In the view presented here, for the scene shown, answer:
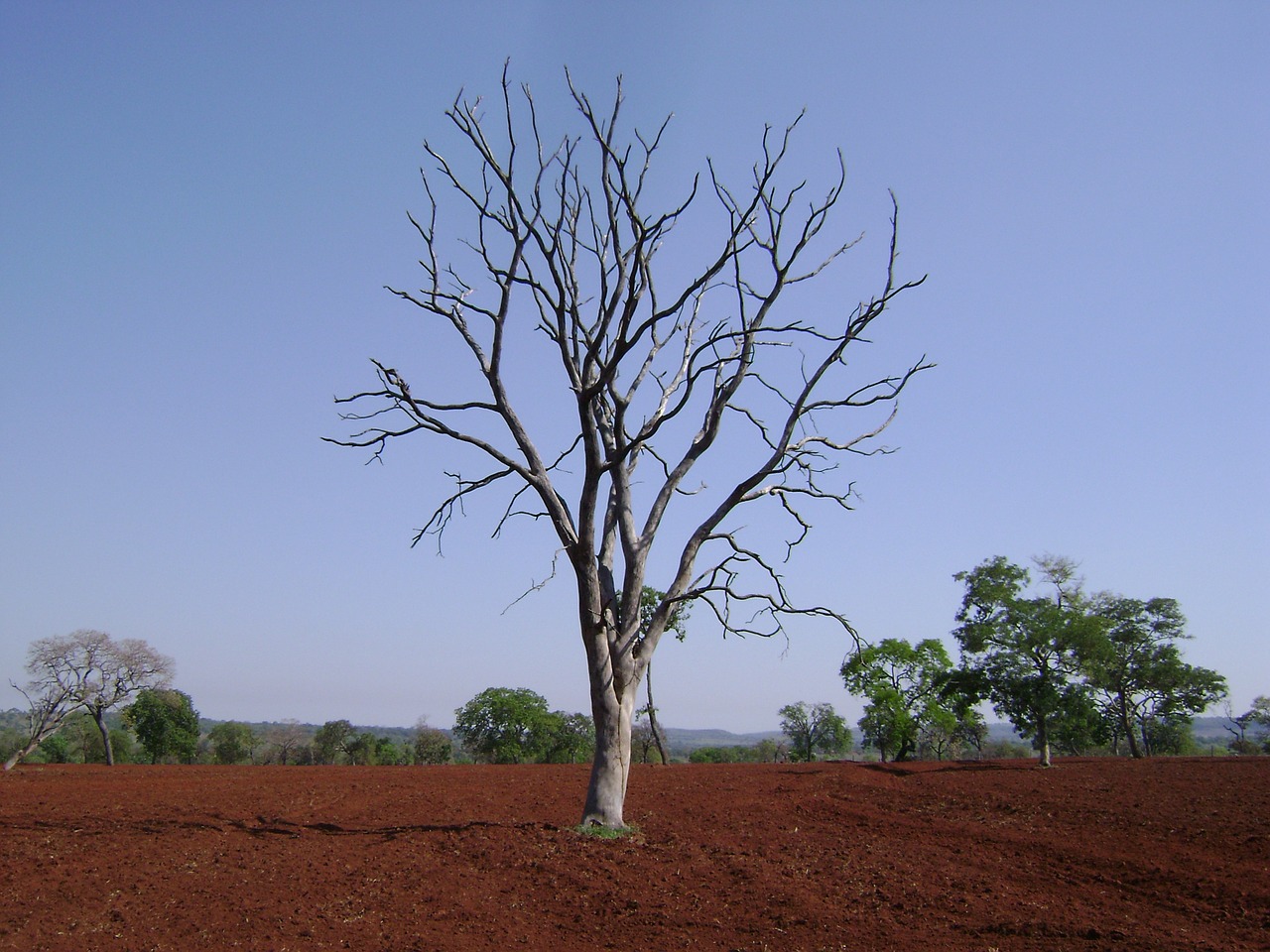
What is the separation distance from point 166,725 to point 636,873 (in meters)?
44.1

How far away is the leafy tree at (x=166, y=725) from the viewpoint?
1626 inches

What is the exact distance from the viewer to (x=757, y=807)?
11.9 metres

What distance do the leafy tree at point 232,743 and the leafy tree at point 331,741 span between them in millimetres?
5998

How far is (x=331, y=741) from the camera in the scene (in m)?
51.3

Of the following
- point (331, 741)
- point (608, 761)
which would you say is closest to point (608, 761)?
point (608, 761)

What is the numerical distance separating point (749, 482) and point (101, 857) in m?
8.31

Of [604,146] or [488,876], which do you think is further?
[604,146]

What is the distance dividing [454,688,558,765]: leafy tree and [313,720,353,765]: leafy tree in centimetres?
1494

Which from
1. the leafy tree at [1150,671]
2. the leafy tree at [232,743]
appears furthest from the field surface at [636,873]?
the leafy tree at [232,743]

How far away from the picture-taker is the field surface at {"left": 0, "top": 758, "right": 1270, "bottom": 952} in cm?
608

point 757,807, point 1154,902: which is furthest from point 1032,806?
point 1154,902

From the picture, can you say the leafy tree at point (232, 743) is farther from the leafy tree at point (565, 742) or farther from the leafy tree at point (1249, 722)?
the leafy tree at point (1249, 722)

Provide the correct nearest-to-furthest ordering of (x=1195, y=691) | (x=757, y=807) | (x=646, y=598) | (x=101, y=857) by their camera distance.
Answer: (x=101, y=857)
(x=757, y=807)
(x=646, y=598)
(x=1195, y=691)

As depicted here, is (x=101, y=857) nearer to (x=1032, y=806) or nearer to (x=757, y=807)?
(x=757, y=807)
